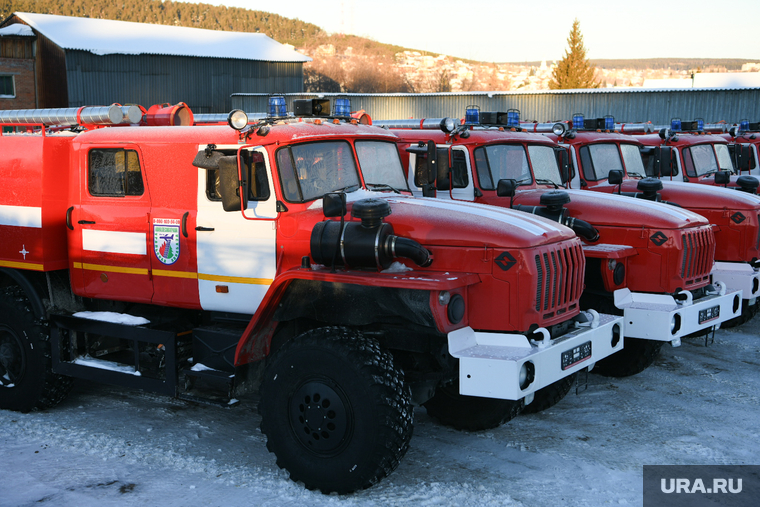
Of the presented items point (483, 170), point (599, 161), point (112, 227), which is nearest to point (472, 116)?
point (483, 170)

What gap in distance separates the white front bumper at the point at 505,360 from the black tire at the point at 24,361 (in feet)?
11.9

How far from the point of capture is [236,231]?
529 centimetres

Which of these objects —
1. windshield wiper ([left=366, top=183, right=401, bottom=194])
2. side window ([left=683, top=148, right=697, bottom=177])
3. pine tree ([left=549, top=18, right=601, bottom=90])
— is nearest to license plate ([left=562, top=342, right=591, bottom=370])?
windshield wiper ([left=366, top=183, right=401, bottom=194])

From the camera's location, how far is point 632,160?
10.4 meters

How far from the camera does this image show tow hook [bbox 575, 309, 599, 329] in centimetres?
520

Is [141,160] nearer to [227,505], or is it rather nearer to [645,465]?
[227,505]

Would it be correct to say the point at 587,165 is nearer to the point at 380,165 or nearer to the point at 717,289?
the point at 717,289

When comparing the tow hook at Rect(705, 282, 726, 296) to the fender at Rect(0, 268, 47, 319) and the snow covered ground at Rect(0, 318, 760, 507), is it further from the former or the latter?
the fender at Rect(0, 268, 47, 319)

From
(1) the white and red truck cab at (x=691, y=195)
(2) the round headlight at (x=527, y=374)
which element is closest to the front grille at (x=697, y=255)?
(1) the white and red truck cab at (x=691, y=195)

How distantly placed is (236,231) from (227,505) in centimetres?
187

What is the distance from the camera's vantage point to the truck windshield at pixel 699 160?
39.5 feet

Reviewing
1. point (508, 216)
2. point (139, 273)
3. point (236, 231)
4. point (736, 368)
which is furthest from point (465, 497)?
point (736, 368)

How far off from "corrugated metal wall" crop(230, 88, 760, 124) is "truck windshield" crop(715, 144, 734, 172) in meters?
15.4

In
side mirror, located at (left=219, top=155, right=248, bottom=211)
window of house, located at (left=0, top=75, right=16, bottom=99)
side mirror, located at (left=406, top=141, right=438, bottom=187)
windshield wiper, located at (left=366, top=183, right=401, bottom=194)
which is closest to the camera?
side mirror, located at (left=219, top=155, right=248, bottom=211)
